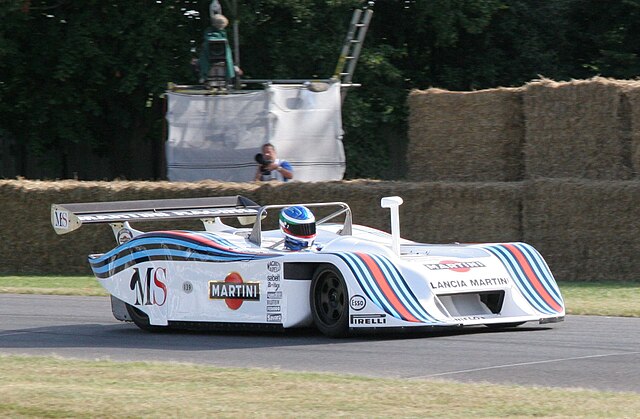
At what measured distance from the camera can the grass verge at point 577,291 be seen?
39.1 feet

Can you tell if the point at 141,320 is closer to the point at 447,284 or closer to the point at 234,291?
the point at 234,291

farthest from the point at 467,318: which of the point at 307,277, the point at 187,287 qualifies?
the point at 187,287

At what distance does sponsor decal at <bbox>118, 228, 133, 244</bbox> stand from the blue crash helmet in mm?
1859

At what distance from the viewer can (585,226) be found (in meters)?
15.6

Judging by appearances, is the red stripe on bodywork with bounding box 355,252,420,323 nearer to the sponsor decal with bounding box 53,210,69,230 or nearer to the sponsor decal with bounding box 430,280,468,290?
the sponsor decal with bounding box 430,280,468,290

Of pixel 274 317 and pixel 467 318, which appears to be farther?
pixel 274 317

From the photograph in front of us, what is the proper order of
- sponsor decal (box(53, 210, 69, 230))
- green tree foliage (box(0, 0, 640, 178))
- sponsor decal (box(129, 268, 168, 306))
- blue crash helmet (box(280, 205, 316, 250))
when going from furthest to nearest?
green tree foliage (box(0, 0, 640, 178)), sponsor decal (box(53, 210, 69, 230)), sponsor decal (box(129, 268, 168, 306)), blue crash helmet (box(280, 205, 316, 250))

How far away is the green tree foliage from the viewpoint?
75.9 feet

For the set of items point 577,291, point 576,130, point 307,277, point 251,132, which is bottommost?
point 577,291

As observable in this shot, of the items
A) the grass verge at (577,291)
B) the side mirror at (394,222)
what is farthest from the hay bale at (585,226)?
the side mirror at (394,222)

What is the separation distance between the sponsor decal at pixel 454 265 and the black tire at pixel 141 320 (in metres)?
2.93

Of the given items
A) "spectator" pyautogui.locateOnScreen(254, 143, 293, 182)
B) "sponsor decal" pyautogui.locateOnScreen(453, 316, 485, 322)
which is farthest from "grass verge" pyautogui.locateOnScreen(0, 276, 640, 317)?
"spectator" pyautogui.locateOnScreen(254, 143, 293, 182)

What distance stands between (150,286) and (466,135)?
784 centimetres

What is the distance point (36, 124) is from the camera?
2400 cm
